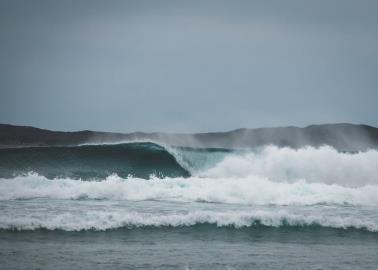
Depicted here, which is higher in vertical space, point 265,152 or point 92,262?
point 265,152

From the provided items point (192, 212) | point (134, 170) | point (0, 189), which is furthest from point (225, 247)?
point (134, 170)

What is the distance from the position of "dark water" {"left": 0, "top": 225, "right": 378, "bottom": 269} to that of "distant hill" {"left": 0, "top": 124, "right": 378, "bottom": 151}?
28.4 meters

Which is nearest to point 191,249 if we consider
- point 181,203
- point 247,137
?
point 181,203

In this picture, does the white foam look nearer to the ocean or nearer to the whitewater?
the whitewater

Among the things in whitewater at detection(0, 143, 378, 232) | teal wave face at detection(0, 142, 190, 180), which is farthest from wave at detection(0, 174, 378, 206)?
teal wave face at detection(0, 142, 190, 180)

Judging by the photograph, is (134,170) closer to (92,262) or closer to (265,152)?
(265,152)

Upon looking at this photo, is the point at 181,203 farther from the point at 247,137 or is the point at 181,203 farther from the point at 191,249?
Result: the point at 247,137

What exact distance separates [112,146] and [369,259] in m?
17.6

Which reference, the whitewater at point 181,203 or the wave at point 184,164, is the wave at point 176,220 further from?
the wave at point 184,164

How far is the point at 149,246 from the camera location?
969 centimetres

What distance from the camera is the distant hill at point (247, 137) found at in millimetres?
41375

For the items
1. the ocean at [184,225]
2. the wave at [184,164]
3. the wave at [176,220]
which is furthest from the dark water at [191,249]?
the wave at [184,164]

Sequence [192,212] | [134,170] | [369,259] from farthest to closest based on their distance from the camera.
A: [134,170] < [192,212] < [369,259]

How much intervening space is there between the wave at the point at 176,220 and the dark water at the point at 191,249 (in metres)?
0.19
